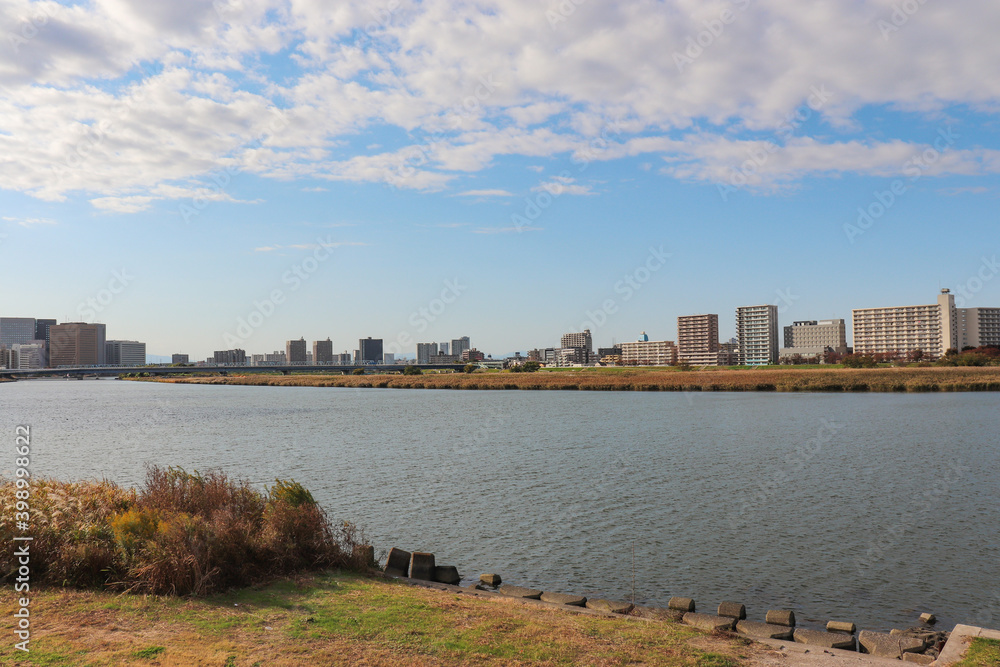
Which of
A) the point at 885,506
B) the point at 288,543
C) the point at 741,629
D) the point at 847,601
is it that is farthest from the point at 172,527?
the point at 885,506

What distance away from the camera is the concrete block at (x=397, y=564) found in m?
15.1

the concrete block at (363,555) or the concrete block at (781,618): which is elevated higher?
the concrete block at (363,555)

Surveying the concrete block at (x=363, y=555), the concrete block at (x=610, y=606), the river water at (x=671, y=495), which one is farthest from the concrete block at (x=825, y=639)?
the concrete block at (x=363, y=555)

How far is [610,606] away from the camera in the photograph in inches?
506

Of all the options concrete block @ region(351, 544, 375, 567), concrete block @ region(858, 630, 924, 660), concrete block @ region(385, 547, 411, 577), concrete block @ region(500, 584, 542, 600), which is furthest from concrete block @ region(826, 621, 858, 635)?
concrete block @ region(351, 544, 375, 567)

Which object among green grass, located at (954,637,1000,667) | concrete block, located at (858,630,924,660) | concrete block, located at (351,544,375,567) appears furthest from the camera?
concrete block, located at (351,544,375,567)

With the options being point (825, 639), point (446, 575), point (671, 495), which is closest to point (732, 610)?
point (825, 639)

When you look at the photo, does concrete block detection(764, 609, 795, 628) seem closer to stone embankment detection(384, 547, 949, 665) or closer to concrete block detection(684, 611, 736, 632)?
stone embankment detection(384, 547, 949, 665)

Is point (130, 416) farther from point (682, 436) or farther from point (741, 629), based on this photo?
point (741, 629)

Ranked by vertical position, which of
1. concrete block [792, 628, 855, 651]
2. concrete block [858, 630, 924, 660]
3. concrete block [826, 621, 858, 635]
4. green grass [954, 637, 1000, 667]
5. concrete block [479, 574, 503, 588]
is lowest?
concrete block [479, 574, 503, 588]

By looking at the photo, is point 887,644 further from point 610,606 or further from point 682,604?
point 610,606

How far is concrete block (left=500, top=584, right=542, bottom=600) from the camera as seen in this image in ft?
44.3

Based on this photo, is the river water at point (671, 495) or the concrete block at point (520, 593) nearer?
the concrete block at point (520, 593)

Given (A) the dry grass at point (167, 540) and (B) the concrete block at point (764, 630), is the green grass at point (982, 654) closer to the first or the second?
(B) the concrete block at point (764, 630)
